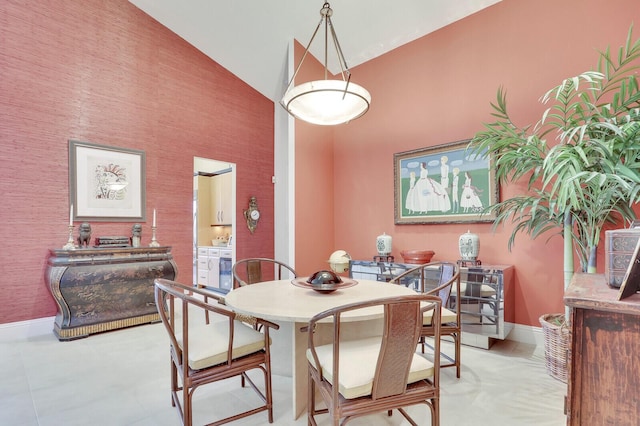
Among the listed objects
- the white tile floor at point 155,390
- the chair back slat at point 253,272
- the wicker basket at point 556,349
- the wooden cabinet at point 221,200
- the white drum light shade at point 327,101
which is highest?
the white drum light shade at point 327,101

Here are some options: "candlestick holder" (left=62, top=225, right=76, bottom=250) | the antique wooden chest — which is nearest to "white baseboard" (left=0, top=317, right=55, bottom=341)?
"candlestick holder" (left=62, top=225, right=76, bottom=250)

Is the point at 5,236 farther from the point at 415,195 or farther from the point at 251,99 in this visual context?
the point at 415,195

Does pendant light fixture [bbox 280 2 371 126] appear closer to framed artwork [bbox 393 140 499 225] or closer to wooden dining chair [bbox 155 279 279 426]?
wooden dining chair [bbox 155 279 279 426]

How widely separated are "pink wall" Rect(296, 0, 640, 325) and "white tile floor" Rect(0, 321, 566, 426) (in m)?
0.95

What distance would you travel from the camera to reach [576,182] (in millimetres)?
2135

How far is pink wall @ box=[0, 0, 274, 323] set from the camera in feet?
11.1

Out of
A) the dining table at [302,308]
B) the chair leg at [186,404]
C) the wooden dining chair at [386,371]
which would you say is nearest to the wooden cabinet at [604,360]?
the wooden dining chair at [386,371]

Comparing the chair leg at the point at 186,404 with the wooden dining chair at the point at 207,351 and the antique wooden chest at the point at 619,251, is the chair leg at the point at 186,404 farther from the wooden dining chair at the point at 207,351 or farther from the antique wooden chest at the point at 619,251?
the antique wooden chest at the point at 619,251

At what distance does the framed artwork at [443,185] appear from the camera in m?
3.51

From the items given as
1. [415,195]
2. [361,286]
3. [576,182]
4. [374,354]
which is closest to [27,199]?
[361,286]

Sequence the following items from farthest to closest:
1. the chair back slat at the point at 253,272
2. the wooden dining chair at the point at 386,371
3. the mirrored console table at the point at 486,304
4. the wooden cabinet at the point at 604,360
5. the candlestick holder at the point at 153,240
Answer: the candlestick holder at the point at 153,240, the chair back slat at the point at 253,272, the mirrored console table at the point at 486,304, the wooden dining chair at the point at 386,371, the wooden cabinet at the point at 604,360

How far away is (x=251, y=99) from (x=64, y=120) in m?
2.60

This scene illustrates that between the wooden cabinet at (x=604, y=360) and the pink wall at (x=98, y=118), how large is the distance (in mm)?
4509

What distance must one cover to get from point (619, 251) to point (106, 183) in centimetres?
469
